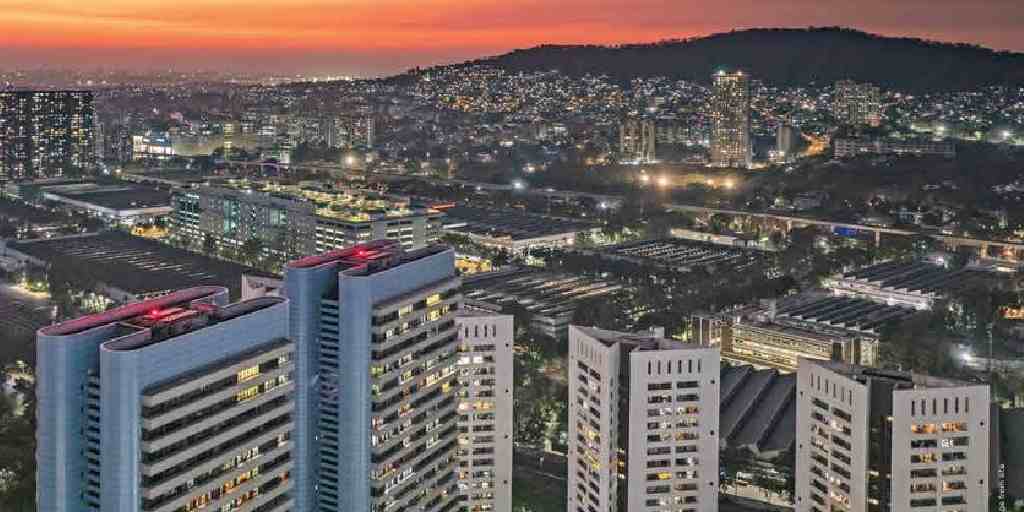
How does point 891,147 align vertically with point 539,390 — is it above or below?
above

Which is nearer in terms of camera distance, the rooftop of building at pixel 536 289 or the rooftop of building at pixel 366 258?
the rooftop of building at pixel 366 258

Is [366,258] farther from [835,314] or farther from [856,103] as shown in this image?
[856,103]

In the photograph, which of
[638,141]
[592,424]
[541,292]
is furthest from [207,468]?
[638,141]

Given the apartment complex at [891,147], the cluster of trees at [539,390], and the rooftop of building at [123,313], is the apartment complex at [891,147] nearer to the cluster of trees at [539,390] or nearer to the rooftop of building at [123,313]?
the cluster of trees at [539,390]

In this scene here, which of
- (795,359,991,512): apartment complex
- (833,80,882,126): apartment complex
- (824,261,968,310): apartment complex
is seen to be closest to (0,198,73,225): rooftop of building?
(824,261,968,310): apartment complex

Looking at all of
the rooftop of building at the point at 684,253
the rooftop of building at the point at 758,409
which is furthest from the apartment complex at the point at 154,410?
the rooftop of building at the point at 684,253
